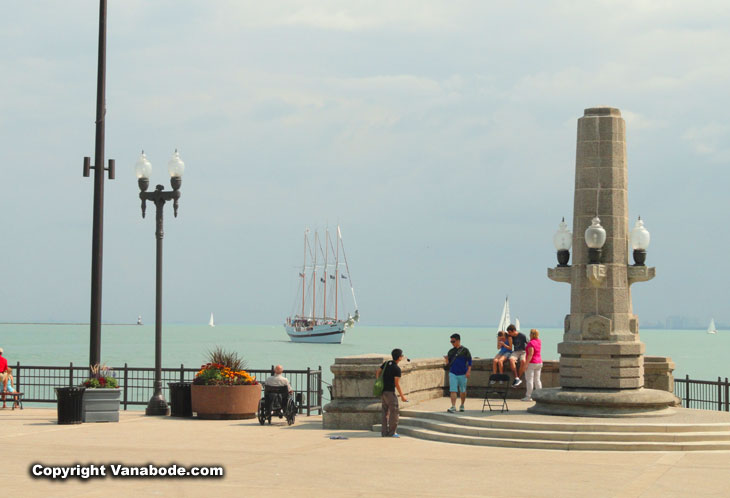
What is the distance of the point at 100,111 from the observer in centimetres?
2272

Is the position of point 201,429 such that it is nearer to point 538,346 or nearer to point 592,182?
point 538,346

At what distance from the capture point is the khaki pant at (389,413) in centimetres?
1861

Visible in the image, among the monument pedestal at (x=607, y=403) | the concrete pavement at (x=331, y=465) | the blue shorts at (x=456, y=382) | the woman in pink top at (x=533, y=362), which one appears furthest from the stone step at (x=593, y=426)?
the woman in pink top at (x=533, y=362)

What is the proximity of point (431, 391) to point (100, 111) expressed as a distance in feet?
32.8

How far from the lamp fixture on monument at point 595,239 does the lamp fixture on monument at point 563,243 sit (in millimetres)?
790

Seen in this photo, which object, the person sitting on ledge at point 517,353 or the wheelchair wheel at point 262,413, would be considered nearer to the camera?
the wheelchair wheel at point 262,413

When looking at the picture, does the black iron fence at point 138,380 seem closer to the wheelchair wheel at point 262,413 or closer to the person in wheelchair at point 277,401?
the person in wheelchair at point 277,401

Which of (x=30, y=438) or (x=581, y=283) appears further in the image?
(x=581, y=283)

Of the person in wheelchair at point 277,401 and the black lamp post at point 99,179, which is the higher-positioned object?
the black lamp post at point 99,179

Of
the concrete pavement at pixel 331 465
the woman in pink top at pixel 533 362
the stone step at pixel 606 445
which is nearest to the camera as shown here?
the concrete pavement at pixel 331 465

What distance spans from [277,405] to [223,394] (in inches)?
64.1

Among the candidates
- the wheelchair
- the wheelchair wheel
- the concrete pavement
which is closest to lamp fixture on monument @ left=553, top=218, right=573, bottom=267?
the concrete pavement

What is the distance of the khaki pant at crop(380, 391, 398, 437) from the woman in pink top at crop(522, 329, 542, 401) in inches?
195

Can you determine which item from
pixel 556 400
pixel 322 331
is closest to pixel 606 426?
pixel 556 400
